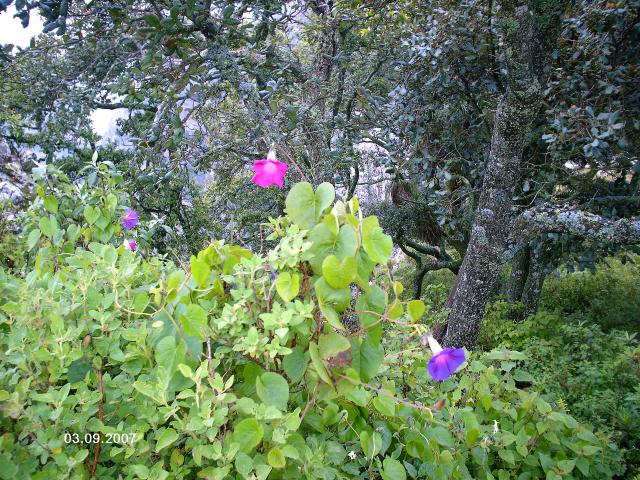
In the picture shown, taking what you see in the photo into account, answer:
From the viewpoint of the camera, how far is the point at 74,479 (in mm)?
758

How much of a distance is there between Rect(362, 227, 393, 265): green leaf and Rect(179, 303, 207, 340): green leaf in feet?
1.09

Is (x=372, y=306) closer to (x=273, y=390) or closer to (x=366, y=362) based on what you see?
(x=366, y=362)

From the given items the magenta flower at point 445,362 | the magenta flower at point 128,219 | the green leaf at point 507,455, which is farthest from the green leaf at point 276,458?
the magenta flower at point 128,219

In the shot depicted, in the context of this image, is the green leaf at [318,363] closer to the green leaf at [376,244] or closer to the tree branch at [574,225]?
the green leaf at [376,244]

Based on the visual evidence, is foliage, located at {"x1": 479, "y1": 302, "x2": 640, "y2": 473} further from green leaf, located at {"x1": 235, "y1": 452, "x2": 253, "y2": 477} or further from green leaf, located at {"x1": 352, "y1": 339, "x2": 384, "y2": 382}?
green leaf, located at {"x1": 235, "y1": 452, "x2": 253, "y2": 477}

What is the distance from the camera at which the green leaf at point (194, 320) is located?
33.8 inches

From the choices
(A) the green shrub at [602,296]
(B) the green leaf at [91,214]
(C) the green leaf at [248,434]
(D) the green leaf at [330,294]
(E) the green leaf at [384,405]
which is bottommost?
(A) the green shrub at [602,296]

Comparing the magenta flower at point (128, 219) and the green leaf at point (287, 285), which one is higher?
the magenta flower at point (128, 219)

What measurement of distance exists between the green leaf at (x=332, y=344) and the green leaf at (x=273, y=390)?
0.30 ft

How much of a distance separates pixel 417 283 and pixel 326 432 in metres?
5.26

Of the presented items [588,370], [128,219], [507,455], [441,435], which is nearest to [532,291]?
[588,370]

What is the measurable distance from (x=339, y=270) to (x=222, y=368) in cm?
36

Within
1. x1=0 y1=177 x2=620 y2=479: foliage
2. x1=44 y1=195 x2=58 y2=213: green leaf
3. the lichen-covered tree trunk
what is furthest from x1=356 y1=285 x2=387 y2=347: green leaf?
the lichen-covered tree trunk

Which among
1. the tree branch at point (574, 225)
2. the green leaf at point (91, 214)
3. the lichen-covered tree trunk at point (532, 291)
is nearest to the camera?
the green leaf at point (91, 214)
